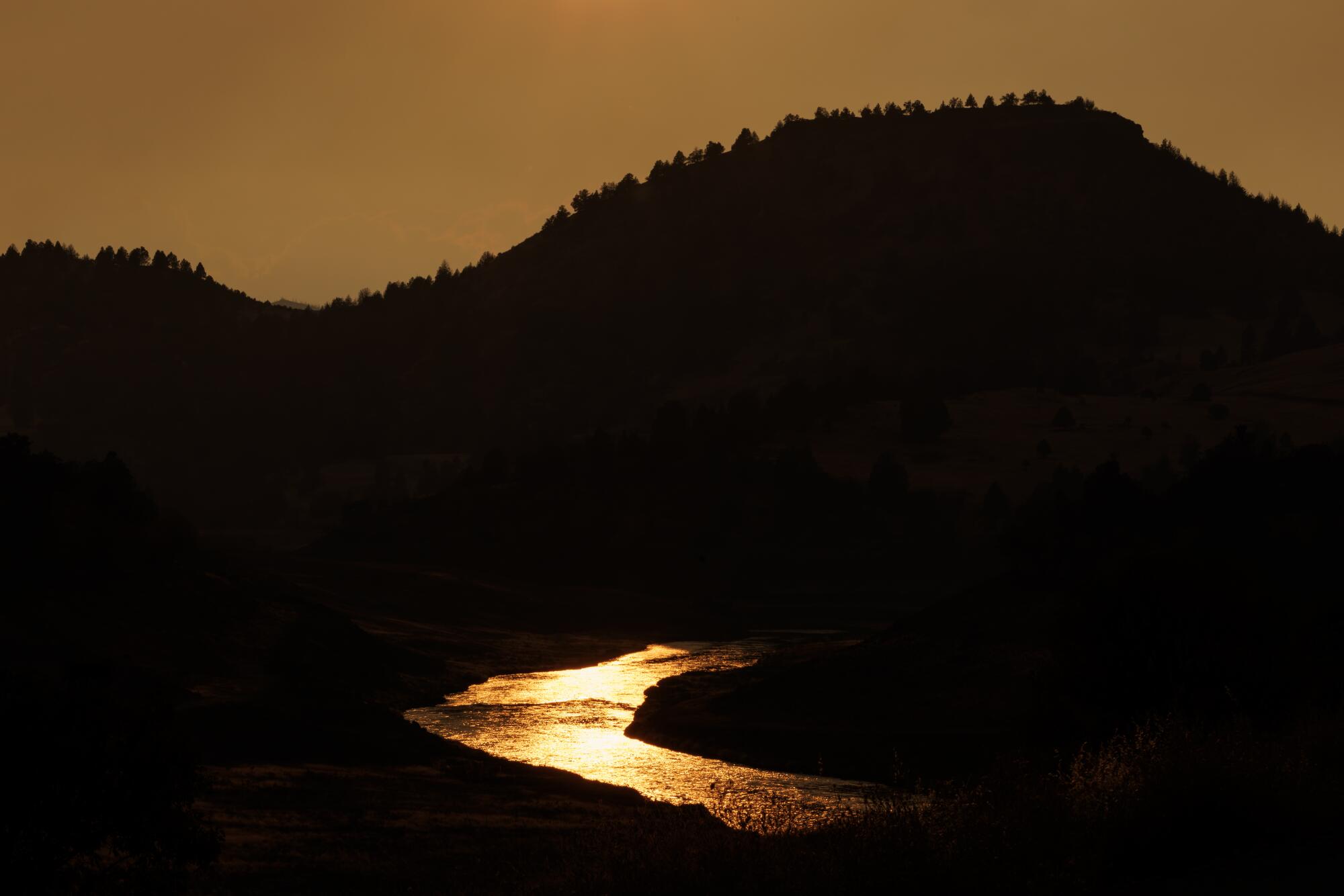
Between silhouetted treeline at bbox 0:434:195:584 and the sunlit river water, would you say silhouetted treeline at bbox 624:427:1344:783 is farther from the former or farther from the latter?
silhouetted treeline at bbox 0:434:195:584

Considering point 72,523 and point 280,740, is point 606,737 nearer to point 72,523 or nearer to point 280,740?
point 280,740

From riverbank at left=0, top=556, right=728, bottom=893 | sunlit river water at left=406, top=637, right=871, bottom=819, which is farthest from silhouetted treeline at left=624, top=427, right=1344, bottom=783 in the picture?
riverbank at left=0, top=556, right=728, bottom=893

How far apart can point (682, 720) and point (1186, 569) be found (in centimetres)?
3184

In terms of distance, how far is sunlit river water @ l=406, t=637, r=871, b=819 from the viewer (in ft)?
203

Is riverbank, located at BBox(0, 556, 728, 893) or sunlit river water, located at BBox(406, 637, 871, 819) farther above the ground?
riverbank, located at BBox(0, 556, 728, 893)

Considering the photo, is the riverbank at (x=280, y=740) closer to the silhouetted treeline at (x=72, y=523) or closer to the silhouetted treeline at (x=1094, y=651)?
the silhouetted treeline at (x=72, y=523)

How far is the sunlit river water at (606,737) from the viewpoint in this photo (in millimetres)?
61938

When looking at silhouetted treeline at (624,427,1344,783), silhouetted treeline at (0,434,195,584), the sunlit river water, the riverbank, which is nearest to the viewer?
the riverbank

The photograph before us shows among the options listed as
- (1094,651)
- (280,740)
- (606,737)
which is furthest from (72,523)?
(1094,651)

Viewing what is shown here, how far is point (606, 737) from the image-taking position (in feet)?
266

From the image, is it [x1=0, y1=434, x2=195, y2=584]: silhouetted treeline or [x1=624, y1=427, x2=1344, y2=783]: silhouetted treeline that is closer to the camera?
[x1=624, y1=427, x2=1344, y2=783]: silhouetted treeline

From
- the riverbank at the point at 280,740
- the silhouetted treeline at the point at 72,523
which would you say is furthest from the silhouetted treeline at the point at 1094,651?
the silhouetted treeline at the point at 72,523

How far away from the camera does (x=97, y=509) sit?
10056 centimetres

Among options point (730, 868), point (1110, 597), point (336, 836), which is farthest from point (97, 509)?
point (730, 868)
